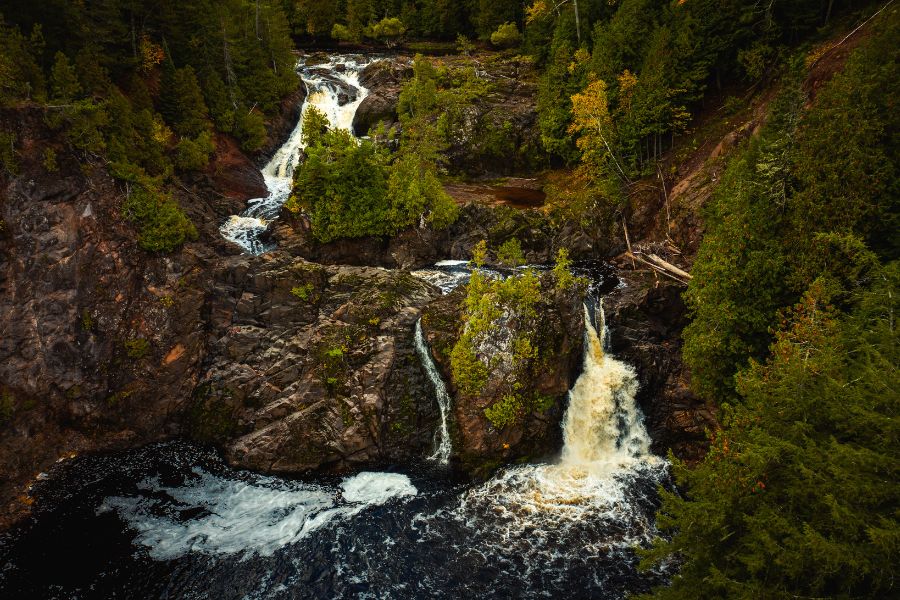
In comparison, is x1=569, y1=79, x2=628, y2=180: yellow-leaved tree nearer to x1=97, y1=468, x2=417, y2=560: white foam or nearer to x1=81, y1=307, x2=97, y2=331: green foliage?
x1=97, y1=468, x2=417, y2=560: white foam

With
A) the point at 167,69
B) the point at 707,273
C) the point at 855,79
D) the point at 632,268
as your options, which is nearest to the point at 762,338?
the point at 707,273

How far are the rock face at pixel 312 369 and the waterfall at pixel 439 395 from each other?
36 cm

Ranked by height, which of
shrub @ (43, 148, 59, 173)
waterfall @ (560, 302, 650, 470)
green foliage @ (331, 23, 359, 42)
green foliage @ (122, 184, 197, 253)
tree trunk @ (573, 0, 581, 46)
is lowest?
waterfall @ (560, 302, 650, 470)

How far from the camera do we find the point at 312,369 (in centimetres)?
2092

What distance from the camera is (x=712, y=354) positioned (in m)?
17.5

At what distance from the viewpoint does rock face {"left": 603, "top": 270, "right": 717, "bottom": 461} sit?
65.5ft

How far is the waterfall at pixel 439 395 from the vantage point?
65.4ft

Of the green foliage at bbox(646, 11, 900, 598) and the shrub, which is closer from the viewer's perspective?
the green foliage at bbox(646, 11, 900, 598)

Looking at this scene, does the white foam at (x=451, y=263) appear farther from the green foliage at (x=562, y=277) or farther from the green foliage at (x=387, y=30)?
the green foliage at (x=387, y=30)

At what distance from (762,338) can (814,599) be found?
11.6 metres

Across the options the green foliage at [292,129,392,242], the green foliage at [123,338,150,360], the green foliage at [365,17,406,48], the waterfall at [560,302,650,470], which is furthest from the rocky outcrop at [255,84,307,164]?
the waterfall at [560,302,650,470]

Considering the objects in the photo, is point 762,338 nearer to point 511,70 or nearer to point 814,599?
point 814,599

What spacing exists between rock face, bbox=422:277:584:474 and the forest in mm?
661

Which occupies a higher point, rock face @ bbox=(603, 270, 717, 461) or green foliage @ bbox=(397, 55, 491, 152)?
green foliage @ bbox=(397, 55, 491, 152)
